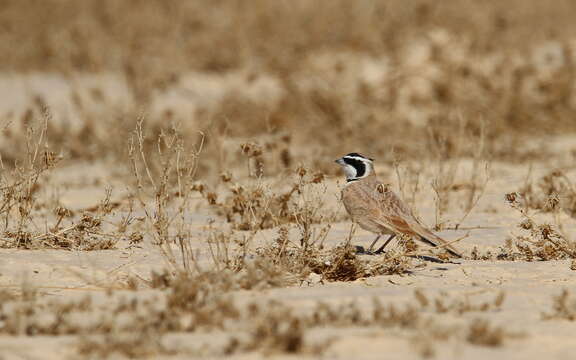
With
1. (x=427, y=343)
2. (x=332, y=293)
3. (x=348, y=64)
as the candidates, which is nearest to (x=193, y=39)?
(x=348, y=64)

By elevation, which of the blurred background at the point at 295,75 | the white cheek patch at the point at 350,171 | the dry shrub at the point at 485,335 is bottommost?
the dry shrub at the point at 485,335

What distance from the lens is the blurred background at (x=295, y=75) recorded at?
38.0 feet

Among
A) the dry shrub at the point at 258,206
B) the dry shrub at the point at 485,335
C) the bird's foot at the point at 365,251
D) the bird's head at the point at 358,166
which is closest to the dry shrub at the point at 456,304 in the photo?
the dry shrub at the point at 485,335

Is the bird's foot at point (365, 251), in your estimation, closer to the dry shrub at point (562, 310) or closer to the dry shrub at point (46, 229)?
the dry shrub at point (46, 229)

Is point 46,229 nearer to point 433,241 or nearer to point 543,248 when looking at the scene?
point 433,241

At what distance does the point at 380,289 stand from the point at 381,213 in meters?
0.97

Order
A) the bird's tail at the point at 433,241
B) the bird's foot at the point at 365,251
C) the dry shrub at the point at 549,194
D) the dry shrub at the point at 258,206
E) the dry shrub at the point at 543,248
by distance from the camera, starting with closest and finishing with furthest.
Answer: the bird's tail at the point at 433,241, the dry shrub at the point at 543,248, the bird's foot at the point at 365,251, the dry shrub at the point at 258,206, the dry shrub at the point at 549,194

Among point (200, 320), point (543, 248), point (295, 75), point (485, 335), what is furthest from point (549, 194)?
point (295, 75)

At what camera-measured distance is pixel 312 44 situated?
1527 centimetres

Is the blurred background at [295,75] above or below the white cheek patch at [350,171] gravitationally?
above

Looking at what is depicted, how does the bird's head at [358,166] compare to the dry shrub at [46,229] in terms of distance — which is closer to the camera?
the dry shrub at [46,229]

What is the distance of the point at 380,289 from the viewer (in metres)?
5.59

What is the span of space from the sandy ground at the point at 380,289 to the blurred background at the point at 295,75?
2.57 m

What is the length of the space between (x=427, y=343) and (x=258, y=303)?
1.04 meters
